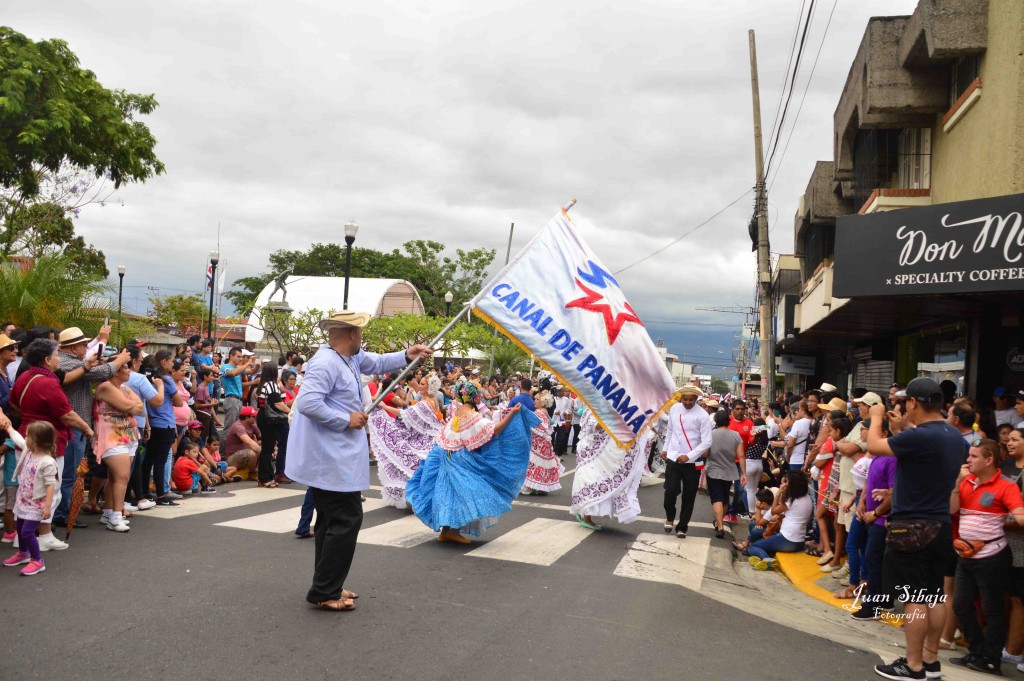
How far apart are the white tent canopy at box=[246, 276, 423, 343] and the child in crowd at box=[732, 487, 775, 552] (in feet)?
138

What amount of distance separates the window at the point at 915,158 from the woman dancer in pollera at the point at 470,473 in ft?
35.7

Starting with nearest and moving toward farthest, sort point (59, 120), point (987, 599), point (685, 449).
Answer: point (987, 599) < point (685, 449) < point (59, 120)

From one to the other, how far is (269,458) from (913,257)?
8921mm

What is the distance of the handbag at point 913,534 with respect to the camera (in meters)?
5.34

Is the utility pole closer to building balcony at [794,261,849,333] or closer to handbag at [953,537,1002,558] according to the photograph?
building balcony at [794,261,849,333]

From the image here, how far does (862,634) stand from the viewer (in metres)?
6.73

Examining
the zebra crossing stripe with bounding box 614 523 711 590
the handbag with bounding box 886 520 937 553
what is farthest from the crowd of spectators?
the zebra crossing stripe with bounding box 614 523 711 590

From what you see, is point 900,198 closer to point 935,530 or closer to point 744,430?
point 744,430

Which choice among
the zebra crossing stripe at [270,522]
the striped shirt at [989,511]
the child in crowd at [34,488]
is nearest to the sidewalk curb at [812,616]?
the striped shirt at [989,511]

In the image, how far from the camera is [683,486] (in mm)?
10617

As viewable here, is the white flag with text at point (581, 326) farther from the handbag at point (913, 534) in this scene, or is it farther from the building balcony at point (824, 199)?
the building balcony at point (824, 199)

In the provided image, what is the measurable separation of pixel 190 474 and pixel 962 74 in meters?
13.3

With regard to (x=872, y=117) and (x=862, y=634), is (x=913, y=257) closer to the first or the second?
(x=862, y=634)

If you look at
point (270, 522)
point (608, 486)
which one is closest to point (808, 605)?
point (608, 486)
